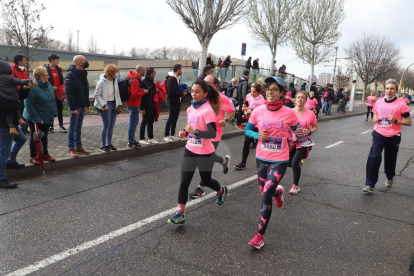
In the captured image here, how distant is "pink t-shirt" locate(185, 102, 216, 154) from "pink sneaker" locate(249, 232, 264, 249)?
3.63ft

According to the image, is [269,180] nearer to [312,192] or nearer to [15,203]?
[312,192]

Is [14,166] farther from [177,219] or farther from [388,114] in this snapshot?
[388,114]

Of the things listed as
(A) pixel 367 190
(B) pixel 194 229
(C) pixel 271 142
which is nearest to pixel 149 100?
(B) pixel 194 229

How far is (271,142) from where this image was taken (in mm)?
3604

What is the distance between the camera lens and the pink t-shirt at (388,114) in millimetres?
5258

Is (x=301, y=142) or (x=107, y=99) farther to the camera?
(x=107, y=99)

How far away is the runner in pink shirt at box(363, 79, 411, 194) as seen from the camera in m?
5.23

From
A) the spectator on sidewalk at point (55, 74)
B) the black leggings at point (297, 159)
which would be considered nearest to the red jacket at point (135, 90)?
the spectator on sidewalk at point (55, 74)

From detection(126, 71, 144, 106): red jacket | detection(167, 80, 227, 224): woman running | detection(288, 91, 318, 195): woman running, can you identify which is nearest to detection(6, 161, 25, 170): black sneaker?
detection(126, 71, 144, 106): red jacket

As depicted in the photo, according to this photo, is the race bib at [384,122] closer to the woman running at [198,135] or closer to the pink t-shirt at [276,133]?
the pink t-shirt at [276,133]

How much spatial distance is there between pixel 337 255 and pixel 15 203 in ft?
13.6

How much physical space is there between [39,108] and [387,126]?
19.8 feet

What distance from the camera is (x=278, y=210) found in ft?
14.9

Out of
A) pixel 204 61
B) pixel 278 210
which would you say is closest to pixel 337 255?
pixel 278 210
